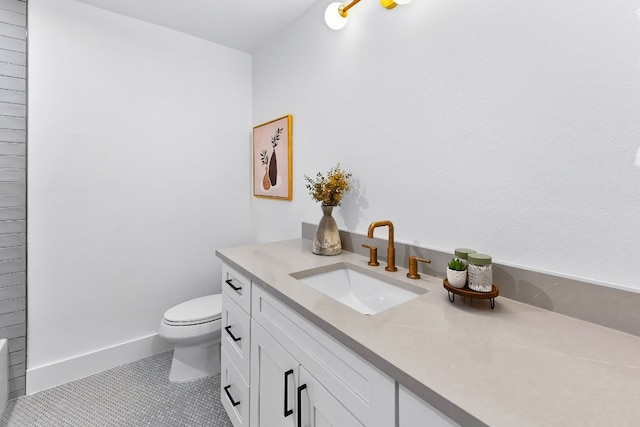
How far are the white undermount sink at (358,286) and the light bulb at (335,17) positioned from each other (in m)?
1.16

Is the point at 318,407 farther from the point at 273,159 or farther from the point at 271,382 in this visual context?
the point at 273,159

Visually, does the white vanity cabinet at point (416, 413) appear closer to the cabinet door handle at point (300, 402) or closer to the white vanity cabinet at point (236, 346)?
the cabinet door handle at point (300, 402)

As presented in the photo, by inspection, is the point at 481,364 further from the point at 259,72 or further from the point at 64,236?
the point at 259,72

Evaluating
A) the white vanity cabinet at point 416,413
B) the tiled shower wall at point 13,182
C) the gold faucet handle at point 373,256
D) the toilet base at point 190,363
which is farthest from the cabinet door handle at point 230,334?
the tiled shower wall at point 13,182

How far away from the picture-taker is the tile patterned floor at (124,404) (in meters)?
1.47

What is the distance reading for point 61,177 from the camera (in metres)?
1.72

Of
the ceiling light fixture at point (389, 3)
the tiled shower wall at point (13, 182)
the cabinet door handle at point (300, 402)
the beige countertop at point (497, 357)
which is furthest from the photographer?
the tiled shower wall at point (13, 182)

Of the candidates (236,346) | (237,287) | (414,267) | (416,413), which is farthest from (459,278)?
(236,346)

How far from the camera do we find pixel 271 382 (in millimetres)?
1035

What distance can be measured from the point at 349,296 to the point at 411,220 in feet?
1.42

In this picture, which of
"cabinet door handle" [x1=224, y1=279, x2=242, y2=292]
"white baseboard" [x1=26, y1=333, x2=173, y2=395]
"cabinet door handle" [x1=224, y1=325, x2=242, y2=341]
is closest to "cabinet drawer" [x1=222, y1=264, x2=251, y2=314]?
"cabinet door handle" [x1=224, y1=279, x2=242, y2=292]

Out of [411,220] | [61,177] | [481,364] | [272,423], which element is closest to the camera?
[481,364]

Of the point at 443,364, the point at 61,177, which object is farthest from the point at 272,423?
the point at 61,177

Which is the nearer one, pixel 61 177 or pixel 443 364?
pixel 443 364
